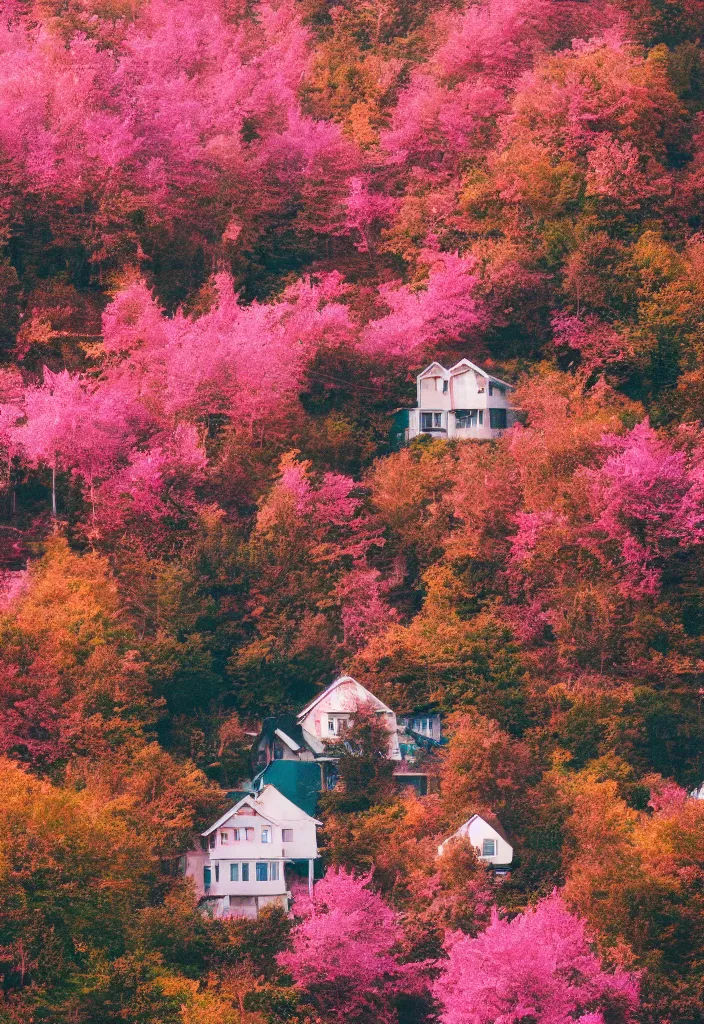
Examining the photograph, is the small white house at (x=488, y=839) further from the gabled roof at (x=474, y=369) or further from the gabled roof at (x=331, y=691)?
the gabled roof at (x=474, y=369)

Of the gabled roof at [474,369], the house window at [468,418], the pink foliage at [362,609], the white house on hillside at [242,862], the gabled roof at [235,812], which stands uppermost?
the gabled roof at [474,369]

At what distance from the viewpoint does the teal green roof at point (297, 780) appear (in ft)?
212

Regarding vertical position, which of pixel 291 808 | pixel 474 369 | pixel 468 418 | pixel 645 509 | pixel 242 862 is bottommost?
pixel 242 862

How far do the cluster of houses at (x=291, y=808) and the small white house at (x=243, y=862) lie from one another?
25mm

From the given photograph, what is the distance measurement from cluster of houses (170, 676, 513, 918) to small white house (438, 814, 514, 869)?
0.08ft

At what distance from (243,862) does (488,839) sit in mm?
6143

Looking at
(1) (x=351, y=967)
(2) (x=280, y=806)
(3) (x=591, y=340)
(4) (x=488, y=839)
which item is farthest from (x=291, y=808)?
(3) (x=591, y=340)

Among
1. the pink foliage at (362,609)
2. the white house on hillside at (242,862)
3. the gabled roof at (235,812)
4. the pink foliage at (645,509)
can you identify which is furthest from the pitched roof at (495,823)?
the pink foliage at (645,509)

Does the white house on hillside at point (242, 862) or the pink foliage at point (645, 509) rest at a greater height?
the pink foliage at point (645, 509)

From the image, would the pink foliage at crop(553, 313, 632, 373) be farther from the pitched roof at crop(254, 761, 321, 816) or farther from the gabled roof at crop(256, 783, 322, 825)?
the gabled roof at crop(256, 783, 322, 825)

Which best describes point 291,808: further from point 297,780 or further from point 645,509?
point 645,509

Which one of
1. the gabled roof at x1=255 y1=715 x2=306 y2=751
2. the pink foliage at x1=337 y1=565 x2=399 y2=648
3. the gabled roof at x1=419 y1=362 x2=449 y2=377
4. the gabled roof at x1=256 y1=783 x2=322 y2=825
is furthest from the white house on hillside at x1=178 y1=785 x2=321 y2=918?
the gabled roof at x1=419 y1=362 x2=449 y2=377

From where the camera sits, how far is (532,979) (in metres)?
58.5

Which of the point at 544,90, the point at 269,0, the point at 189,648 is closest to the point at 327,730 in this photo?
the point at 189,648
